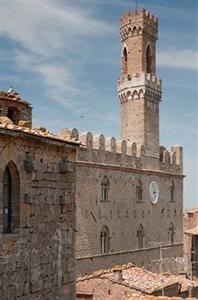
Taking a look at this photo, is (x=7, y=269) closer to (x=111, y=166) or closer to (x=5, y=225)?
(x=5, y=225)

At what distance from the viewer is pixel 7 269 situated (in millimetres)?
10164

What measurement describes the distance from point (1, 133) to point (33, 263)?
2.80 m

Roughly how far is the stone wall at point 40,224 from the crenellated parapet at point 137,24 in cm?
2184

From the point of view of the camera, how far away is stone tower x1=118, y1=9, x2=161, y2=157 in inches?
1287

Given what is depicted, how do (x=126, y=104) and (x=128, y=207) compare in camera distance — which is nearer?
(x=128, y=207)

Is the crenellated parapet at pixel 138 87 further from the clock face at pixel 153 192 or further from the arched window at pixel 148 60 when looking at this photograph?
the clock face at pixel 153 192

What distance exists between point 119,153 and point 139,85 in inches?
234

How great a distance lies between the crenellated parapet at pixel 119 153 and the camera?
2586 cm

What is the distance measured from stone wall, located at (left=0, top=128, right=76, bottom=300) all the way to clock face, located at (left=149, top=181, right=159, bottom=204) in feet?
64.2

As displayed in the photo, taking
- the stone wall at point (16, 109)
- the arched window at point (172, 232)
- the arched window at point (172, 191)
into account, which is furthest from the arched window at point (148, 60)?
the stone wall at point (16, 109)

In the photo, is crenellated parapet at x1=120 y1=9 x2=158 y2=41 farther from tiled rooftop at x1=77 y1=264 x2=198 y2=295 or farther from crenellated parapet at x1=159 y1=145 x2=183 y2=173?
tiled rooftop at x1=77 y1=264 x2=198 y2=295

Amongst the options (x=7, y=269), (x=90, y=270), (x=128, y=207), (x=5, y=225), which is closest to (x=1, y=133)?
(x=5, y=225)

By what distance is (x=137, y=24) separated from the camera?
109 ft

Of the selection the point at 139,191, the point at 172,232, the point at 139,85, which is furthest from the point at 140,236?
the point at 139,85
